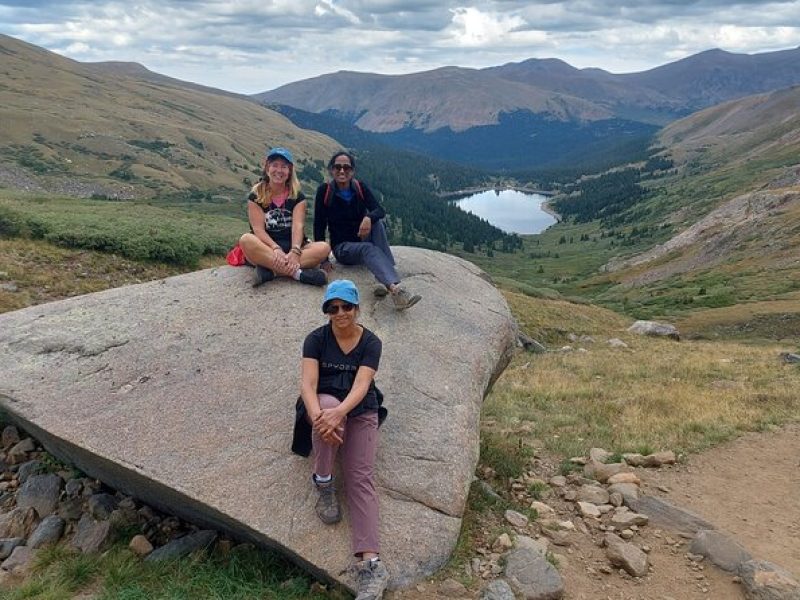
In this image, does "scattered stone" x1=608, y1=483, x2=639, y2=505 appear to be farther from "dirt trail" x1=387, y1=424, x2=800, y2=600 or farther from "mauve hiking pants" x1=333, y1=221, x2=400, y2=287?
"mauve hiking pants" x1=333, y1=221, x2=400, y2=287

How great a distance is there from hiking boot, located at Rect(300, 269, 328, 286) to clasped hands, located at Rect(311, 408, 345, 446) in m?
4.33

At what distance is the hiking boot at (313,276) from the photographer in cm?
1138

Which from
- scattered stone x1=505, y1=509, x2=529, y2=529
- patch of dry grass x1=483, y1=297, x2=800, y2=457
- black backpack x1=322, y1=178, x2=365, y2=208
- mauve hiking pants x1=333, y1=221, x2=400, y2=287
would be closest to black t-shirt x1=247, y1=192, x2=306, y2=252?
black backpack x1=322, y1=178, x2=365, y2=208

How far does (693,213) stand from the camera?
6713 inches

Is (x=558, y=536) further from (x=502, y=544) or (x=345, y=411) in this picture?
(x=345, y=411)

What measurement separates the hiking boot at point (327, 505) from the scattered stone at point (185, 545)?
1.72 m

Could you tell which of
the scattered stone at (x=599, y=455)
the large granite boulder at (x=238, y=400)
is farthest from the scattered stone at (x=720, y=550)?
the large granite boulder at (x=238, y=400)

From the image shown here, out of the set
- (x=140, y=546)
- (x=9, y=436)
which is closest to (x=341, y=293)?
(x=140, y=546)

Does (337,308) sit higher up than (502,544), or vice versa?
(337,308)

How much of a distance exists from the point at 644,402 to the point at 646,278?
96162 millimetres

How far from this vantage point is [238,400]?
29.2ft

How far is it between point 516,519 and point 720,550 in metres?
2.71

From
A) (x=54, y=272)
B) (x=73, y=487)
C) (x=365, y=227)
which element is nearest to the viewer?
(x=73, y=487)

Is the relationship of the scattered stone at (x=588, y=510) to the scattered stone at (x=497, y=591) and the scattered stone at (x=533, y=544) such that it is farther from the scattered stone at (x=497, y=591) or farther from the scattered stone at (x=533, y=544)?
the scattered stone at (x=497, y=591)
